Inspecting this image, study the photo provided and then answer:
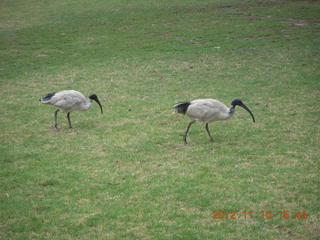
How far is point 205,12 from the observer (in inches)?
1275

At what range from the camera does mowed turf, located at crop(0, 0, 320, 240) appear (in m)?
6.95

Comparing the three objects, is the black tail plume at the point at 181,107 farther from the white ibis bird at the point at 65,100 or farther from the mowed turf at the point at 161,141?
the white ibis bird at the point at 65,100

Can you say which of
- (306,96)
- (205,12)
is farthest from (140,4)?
(306,96)

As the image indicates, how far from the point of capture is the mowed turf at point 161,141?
695 cm

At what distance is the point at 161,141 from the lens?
10617 millimetres

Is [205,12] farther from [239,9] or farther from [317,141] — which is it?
[317,141]

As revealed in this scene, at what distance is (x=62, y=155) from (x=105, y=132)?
6.04 ft
